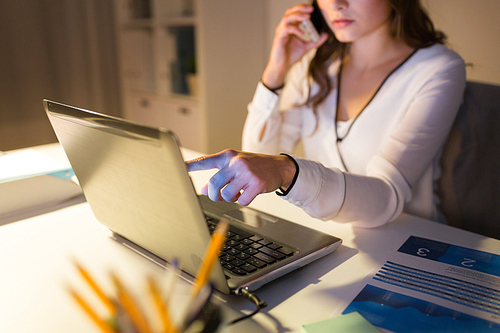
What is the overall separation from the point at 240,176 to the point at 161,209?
5.5 inches

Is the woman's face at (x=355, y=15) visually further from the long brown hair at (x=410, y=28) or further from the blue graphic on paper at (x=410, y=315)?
the blue graphic on paper at (x=410, y=315)

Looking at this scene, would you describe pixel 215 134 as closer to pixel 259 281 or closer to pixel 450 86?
pixel 450 86

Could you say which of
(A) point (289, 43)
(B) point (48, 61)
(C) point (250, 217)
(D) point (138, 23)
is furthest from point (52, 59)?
(C) point (250, 217)

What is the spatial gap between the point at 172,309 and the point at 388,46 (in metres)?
1.04

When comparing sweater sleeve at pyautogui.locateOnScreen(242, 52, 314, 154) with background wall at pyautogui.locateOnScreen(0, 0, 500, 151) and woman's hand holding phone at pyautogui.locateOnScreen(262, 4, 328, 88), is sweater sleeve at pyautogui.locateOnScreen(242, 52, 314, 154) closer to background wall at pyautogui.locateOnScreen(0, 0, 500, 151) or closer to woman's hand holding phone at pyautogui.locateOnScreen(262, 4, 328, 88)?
woman's hand holding phone at pyautogui.locateOnScreen(262, 4, 328, 88)

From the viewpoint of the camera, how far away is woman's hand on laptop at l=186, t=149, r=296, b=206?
0.57 m

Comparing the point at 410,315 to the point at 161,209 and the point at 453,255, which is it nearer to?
the point at 453,255

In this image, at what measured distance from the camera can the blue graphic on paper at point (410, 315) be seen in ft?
1.50

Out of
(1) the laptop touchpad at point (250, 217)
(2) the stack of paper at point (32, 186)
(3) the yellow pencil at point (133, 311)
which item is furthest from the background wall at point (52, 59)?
(3) the yellow pencil at point (133, 311)

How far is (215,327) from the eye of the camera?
292mm

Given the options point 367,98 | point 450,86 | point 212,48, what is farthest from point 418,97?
point 212,48

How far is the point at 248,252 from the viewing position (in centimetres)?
59

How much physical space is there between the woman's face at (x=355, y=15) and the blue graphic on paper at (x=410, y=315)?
2.65ft

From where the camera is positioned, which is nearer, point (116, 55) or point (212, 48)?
point (212, 48)
